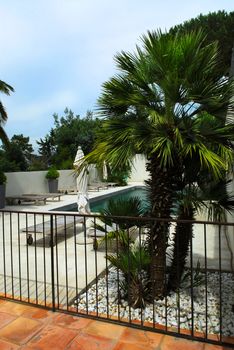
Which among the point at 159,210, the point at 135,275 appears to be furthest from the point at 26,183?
the point at 159,210

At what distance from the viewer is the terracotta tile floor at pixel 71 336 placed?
Answer: 8.40 feet

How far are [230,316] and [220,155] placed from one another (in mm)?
1761

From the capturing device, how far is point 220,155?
2.98 metres

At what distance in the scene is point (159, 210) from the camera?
133 inches

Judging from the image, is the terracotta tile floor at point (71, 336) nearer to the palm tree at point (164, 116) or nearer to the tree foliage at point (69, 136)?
the palm tree at point (164, 116)

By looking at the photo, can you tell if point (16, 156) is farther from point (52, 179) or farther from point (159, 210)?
point (159, 210)

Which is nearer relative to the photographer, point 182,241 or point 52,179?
point 182,241

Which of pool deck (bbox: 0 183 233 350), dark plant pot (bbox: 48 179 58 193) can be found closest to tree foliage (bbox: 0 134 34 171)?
A: dark plant pot (bbox: 48 179 58 193)

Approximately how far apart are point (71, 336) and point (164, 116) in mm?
2320

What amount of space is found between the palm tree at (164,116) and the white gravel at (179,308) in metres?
0.28

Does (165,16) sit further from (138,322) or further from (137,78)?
(138,322)

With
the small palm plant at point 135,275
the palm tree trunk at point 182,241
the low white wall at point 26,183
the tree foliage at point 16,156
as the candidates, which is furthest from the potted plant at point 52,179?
the palm tree trunk at point 182,241

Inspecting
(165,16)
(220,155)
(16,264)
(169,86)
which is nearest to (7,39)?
(165,16)

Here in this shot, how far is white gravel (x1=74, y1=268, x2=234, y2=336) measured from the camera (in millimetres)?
3068
